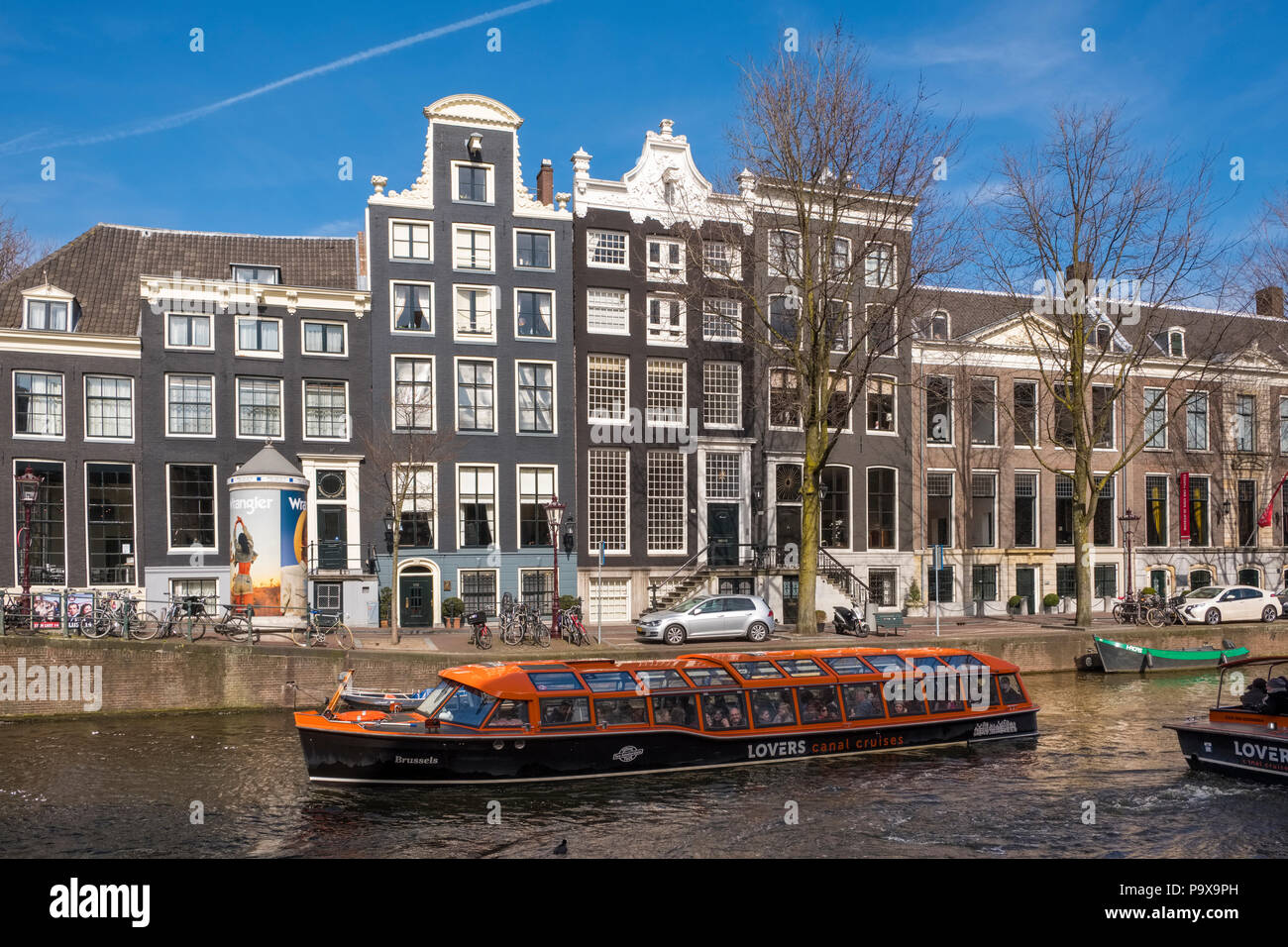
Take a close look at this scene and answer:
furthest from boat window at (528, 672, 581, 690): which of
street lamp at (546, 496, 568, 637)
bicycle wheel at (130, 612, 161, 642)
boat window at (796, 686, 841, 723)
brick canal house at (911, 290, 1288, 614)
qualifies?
brick canal house at (911, 290, 1288, 614)

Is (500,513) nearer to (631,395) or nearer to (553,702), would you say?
(631,395)

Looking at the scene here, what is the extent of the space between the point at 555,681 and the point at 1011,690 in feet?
37.1

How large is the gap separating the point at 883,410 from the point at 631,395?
37.5 feet

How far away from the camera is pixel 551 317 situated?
3972 centimetres

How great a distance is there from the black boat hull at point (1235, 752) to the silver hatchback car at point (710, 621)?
14.5 m

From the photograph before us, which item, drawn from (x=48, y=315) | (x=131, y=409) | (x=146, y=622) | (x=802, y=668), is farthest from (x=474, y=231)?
(x=802, y=668)

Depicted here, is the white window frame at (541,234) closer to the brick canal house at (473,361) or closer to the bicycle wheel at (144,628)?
the brick canal house at (473,361)

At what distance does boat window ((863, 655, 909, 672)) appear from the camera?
23.9m

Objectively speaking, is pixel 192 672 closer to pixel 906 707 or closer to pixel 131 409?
pixel 131 409

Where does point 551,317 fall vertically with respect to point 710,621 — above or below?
above

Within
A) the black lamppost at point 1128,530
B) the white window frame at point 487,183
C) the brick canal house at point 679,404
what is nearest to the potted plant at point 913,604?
the brick canal house at point 679,404

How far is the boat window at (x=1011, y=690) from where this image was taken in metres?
24.7

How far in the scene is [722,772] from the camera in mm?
21438
